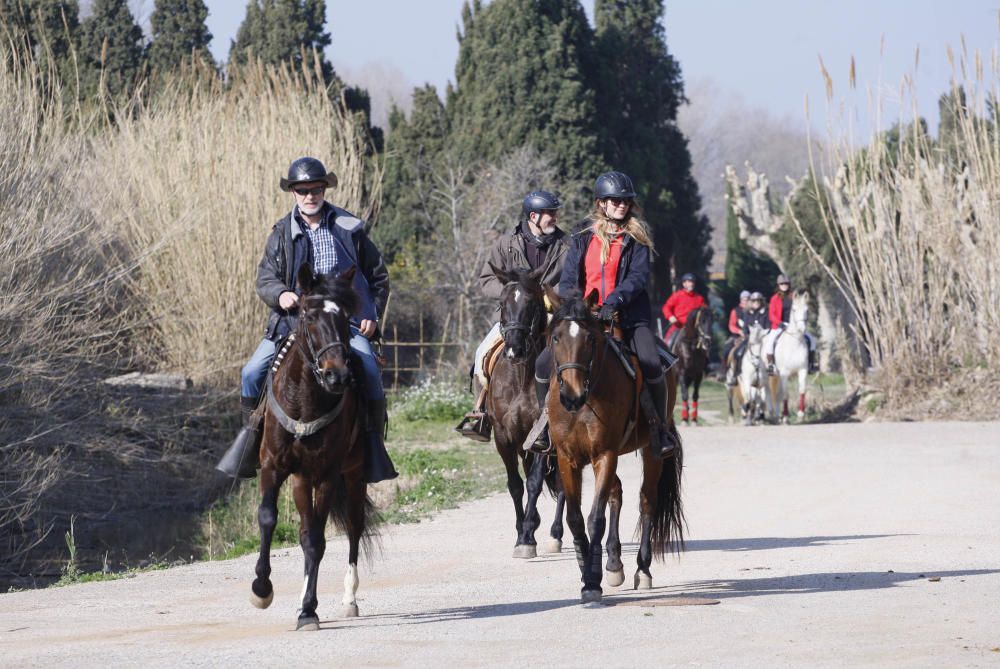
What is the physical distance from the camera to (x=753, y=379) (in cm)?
2508

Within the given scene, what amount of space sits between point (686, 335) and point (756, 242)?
21092 millimetres

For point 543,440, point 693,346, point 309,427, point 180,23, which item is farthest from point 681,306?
point 180,23

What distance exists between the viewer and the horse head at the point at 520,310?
9391 mm

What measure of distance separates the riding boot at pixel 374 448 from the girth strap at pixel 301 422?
0.51 m

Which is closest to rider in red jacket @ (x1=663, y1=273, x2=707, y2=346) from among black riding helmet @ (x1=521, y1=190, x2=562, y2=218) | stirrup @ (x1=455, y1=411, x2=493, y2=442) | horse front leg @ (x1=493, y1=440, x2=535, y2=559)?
stirrup @ (x1=455, y1=411, x2=493, y2=442)

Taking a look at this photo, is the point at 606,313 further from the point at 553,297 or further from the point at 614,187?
the point at 614,187

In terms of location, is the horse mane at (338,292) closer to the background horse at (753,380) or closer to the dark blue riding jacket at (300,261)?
the dark blue riding jacket at (300,261)

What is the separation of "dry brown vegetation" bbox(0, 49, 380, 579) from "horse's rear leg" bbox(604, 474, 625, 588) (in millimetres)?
8273

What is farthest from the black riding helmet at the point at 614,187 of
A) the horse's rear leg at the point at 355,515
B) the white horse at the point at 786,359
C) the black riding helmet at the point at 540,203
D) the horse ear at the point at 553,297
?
the white horse at the point at 786,359

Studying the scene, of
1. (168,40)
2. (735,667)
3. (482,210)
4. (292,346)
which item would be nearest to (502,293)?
(292,346)

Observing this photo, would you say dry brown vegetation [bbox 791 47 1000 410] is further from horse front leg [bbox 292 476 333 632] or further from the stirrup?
horse front leg [bbox 292 476 333 632]

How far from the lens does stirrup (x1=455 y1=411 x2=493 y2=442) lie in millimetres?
11656

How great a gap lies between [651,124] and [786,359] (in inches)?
795

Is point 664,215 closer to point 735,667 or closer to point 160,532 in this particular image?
point 160,532
